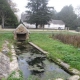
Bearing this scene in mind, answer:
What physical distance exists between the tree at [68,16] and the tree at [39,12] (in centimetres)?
1542

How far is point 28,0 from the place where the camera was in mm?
44219

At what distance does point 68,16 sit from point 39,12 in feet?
67.1

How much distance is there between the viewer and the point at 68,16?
5978cm

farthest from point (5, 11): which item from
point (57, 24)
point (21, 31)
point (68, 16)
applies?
point (68, 16)

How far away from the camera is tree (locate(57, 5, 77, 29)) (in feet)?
185

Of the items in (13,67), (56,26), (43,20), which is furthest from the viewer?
(56,26)

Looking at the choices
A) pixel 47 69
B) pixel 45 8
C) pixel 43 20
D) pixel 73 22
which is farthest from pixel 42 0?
pixel 47 69

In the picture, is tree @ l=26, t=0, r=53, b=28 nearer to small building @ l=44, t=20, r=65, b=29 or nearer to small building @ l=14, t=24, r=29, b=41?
small building @ l=44, t=20, r=65, b=29

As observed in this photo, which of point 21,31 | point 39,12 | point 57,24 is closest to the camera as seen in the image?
point 21,31

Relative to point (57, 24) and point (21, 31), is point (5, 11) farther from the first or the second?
point (57, 24)

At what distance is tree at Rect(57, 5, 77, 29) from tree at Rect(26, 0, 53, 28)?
15.4 m

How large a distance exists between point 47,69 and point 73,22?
156 ft

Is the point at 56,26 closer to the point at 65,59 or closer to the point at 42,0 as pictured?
the point at 42,0

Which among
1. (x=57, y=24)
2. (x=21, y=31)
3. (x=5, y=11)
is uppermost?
(x=5, y=11)
